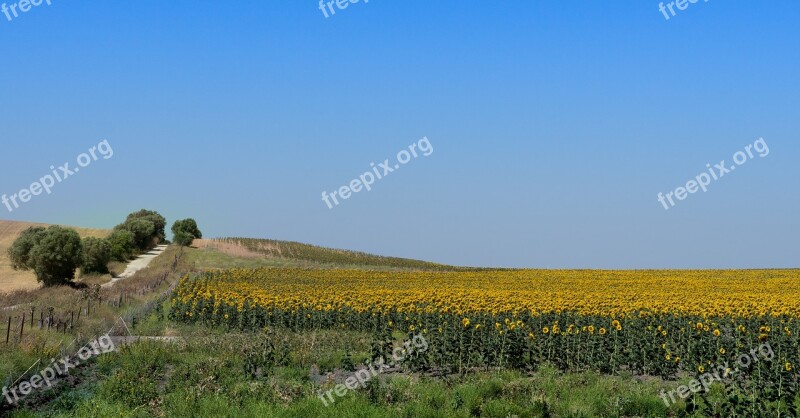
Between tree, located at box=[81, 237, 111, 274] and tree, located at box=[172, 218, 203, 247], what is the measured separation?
77.5ft

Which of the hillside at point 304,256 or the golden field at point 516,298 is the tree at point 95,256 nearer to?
the hillside at point 304,256

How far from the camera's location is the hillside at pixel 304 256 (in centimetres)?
6512

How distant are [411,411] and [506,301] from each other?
10.2 m

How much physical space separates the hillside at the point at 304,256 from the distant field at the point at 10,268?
16.7 meters

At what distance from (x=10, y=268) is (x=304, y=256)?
27.7 metres

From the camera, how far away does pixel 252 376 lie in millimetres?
14594

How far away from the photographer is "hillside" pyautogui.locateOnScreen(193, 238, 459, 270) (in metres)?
65.1

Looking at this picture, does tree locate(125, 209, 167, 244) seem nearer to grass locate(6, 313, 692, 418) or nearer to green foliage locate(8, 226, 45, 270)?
green foliage locate(8, 226, 45, 270)

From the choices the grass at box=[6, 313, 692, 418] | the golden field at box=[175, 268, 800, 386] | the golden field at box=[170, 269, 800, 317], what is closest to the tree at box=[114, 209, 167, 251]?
the golden field at box=[170, 269, 800, 317]

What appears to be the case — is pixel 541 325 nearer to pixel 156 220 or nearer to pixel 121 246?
pixel 121 246

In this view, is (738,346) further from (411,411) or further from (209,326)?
(209,326)

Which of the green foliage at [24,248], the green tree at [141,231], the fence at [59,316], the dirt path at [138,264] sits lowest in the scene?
the fence at [59,316]

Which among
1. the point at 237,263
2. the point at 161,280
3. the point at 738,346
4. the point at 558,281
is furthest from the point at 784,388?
the point at 237,263

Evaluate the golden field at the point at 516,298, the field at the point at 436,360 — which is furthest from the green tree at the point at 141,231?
the field at the point at 436,360
